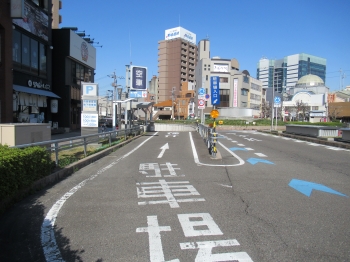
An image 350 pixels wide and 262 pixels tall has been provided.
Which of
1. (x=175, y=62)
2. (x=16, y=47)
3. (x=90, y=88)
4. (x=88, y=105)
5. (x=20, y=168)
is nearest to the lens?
(x=20, y=168)

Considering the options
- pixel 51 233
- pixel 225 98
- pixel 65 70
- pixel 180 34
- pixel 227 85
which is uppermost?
pixel 180 34

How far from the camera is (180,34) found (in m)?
118

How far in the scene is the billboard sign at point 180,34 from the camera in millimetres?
119000

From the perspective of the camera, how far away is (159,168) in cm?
1046

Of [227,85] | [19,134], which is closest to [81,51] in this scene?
[19,134]

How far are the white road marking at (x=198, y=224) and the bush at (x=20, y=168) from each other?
319 cm

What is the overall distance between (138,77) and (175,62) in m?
80.6

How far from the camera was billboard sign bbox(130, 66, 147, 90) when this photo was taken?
35.2 metres

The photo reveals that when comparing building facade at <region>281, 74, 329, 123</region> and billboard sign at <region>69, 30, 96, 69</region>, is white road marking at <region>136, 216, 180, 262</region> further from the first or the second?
building facade at <region>281, 74, 329, 123</region>

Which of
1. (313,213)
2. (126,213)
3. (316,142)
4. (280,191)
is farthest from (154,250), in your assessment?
(316,142)

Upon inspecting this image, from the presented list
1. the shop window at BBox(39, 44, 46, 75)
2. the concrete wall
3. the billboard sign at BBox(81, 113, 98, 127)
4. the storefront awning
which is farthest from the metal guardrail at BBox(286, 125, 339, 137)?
the shop window at BBox(39, 44, 46, 75)

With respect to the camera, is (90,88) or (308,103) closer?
(90,88)

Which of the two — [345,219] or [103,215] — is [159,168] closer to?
[103,215]

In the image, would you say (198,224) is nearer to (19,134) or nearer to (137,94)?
(19,134)
